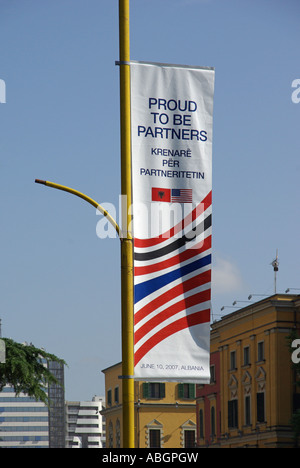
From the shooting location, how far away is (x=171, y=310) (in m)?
10.4

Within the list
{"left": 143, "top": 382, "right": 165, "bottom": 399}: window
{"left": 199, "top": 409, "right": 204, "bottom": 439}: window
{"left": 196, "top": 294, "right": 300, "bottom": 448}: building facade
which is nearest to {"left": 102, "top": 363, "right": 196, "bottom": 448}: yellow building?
{"left": 143, "top": 382, "right": 165, "bottom": 399}: window

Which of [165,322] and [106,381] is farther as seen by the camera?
[106,381]

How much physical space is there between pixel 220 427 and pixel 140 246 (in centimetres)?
6194

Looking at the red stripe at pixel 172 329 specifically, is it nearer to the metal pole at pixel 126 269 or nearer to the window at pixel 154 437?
the metal pole at pixel 126 269

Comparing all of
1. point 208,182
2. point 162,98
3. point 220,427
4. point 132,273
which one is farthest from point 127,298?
point 220,427

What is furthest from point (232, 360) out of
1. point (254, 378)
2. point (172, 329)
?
point (172, 329)

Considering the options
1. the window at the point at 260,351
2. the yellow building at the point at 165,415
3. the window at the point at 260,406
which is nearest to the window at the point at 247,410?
the window at the point at 260,406

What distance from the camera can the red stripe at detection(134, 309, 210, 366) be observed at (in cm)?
1033

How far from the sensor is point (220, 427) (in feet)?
230

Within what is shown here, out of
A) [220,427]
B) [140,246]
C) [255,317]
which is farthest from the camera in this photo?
[220,427]
